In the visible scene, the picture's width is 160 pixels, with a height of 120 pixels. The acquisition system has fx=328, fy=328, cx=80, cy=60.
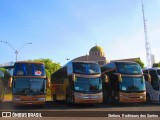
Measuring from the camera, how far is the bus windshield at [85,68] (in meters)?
23.9

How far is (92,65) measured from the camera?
24359 millimetres

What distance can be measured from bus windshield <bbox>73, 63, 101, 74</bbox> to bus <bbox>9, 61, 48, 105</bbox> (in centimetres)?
237

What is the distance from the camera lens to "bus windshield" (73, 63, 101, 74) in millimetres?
23927

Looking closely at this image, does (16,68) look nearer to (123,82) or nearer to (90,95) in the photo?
(90,95)

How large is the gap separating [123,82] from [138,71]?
4.89ft

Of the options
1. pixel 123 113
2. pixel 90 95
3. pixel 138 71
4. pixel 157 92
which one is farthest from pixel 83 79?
pixel 123 113

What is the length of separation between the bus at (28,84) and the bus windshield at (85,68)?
237 centimetres

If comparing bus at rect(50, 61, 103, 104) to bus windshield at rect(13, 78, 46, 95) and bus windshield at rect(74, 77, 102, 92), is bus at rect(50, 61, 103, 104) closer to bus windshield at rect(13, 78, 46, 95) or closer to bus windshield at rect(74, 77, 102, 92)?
bus windshield at rect(74, 77, 102, 92)

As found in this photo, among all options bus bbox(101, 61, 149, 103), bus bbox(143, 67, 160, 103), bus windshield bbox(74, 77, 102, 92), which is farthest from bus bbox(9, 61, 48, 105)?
bus bbox(143, 67, 160, 103)

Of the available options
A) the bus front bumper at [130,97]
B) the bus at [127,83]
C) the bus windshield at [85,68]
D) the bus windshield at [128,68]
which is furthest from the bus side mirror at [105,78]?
the bus front bumper at [130,97]

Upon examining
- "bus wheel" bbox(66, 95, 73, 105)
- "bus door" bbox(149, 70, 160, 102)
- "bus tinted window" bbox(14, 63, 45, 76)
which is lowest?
"bus wheel" bbox(66, 95, 73, 105)

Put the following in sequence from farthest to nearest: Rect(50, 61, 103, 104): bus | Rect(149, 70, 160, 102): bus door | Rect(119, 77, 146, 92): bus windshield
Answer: Rect(149, 70, 160, 102): bus door → Rect(119, 77, 146, 92): bus windshield → Rect(50, 61, 103, 104): bus

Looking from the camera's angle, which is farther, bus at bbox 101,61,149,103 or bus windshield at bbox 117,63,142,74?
bus windshield at bbox 117,63,142,74

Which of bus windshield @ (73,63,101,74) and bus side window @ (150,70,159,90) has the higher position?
bus windshield @ (73,63,101,74)
